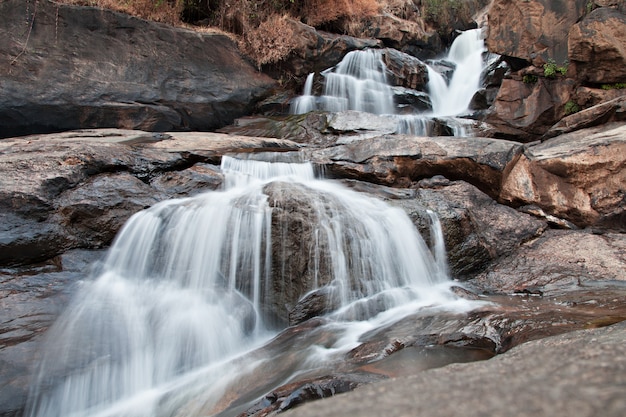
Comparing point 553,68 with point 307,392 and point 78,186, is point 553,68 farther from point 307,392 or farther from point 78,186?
point 78,186

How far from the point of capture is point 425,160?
5.78 meters

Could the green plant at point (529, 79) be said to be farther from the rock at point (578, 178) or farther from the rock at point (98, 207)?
the rock at point (98, 207)

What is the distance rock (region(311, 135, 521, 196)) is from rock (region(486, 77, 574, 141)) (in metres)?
2.76

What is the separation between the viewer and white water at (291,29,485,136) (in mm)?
8484

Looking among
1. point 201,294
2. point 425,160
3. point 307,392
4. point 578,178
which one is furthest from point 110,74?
point 578,178

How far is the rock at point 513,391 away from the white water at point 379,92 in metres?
7.33

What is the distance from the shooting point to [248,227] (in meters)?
4.45

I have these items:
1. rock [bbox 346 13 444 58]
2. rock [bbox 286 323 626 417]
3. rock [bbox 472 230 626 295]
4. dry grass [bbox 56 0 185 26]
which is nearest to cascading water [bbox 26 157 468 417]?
rock [bbox 472 230 626 295]

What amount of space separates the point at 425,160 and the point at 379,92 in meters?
4.83

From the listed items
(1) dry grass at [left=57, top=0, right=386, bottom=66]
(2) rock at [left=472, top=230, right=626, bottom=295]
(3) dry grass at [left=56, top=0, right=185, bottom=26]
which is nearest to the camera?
(2) rock at [left=472, top=230, right=626, bottom=295]

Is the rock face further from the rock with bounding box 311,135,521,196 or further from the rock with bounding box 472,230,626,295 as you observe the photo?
the rock with bounding box 472,230,626,295

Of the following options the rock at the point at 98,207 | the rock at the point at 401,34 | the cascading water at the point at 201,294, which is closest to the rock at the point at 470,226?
the cascading water at the point at 201,294

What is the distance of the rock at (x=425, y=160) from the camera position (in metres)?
5.57

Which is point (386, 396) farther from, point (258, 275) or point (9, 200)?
point (9, 200)
